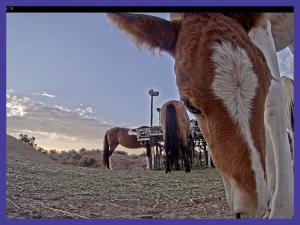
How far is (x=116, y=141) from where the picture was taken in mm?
2375

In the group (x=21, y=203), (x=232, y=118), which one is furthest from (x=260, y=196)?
(x=21, y=203)

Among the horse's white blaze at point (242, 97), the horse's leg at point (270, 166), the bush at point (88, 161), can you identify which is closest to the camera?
the horse's white blaze at point (242, 97)

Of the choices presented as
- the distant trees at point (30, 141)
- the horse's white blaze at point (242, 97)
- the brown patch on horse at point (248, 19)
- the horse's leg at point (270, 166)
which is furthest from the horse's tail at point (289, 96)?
the distant trees at point (30, 141)

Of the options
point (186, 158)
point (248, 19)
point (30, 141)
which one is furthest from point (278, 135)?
point (30, 141)

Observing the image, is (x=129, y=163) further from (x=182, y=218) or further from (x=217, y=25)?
(x=217, y=25)

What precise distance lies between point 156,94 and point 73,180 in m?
0.60

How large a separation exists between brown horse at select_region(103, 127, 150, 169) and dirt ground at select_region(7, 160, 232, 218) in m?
0.08

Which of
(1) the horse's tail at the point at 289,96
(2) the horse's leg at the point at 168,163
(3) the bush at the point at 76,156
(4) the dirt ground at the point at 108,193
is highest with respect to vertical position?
(1) the horse's tail at the point at 289,96

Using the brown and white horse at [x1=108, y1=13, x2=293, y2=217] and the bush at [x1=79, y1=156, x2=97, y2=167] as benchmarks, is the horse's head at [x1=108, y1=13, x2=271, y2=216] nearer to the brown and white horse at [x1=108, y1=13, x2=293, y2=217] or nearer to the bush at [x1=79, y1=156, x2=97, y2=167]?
the brown and white horse at [x1=108, y1=13, x2=293, y2=217]

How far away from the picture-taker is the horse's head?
1.80 meters

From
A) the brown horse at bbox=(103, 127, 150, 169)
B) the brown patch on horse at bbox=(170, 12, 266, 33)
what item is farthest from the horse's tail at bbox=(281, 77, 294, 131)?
the brown horse at bbox=(103, 127, 150, 169)

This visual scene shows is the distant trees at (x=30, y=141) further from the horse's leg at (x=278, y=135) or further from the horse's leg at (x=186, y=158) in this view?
the horse's leg at (x=278, y=135)

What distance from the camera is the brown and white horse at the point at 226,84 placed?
1.81 m

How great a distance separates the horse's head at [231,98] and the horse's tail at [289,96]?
0.50m
